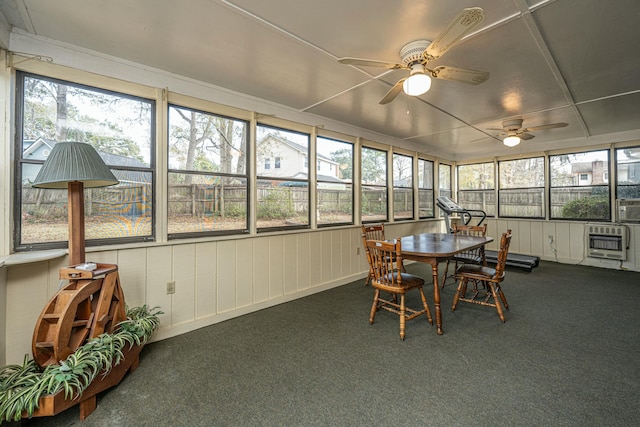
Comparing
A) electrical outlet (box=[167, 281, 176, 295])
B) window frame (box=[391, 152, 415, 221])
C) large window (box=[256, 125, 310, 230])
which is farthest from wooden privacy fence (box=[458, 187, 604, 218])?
electrical outlet (box=[167, 281, 176, 295])

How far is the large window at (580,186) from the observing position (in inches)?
205

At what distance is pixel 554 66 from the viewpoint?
2.53 metres

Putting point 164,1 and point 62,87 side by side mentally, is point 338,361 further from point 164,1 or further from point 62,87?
point 62,87

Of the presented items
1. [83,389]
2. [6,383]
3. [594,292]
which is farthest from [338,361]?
[594,292]

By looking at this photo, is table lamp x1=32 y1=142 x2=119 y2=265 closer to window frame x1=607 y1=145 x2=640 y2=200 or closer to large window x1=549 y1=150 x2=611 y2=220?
large window x1=549 y1=150 x2=611 y2=220

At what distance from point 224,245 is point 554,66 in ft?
12.3

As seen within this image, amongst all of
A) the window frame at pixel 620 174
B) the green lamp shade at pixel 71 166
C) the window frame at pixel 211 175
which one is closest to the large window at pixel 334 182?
the window frame at pixel 211 175

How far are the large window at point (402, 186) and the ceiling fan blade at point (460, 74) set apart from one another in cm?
312

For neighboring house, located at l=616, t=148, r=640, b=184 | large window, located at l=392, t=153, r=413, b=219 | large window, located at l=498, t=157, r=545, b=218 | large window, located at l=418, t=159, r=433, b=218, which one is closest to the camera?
neighboring house, located at l=616, t=148, r=640, b=184

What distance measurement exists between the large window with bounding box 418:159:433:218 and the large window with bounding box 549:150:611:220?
244 centimetres

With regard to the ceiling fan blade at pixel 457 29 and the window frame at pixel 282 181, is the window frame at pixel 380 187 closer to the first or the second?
the window frame at pixel 282 181

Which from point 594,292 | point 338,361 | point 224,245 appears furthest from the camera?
point 594,292

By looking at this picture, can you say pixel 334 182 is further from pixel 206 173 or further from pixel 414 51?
pixel 414 51

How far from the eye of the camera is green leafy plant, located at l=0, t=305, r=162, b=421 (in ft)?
4.64
